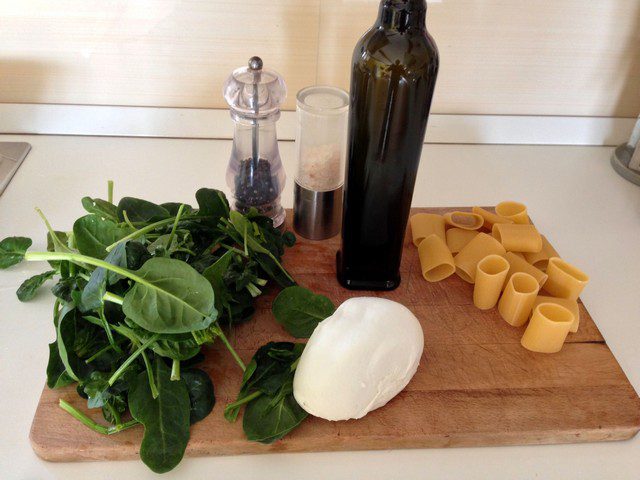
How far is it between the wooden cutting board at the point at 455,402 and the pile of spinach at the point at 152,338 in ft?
0.07

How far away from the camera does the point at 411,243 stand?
96 centimetres

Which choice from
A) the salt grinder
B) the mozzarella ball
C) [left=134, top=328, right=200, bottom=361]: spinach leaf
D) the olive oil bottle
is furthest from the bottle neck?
[left=134, top=328, right=200, bottom=361]: spinach leaf

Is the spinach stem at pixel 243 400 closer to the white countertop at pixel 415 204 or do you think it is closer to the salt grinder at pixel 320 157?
the white countertop at pixel 415 204

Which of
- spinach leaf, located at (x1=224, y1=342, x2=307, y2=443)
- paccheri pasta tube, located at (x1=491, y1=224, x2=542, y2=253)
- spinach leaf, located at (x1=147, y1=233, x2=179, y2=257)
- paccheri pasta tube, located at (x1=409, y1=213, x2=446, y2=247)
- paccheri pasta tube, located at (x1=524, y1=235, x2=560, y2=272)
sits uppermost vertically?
spinach leaf, located at (x1=147, y1=233, x2=179, y2=257)

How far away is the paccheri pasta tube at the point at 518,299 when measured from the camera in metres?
0.79

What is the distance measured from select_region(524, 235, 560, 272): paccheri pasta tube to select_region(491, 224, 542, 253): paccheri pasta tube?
16 millimetres

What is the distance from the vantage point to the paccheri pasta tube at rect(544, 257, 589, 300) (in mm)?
824

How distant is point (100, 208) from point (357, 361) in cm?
44

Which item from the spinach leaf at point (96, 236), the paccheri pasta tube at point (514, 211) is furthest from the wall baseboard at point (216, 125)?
the spinach leaf at point (96, 236)

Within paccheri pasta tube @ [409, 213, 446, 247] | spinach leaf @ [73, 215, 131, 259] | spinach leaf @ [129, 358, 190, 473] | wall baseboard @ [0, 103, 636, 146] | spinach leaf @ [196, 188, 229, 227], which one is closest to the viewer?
spinach leaf @ [129, 358, 190, 473]

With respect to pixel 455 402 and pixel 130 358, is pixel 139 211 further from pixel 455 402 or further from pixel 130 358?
pixel 455 402

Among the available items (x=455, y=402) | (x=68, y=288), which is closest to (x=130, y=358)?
(x=68, y=288)

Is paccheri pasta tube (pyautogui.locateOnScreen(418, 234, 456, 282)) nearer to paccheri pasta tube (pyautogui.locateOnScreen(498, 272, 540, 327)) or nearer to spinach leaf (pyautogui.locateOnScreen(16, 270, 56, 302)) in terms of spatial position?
paccheri pasta tube (pyautogui.locateOnScreen(498, 272, 540, 327))

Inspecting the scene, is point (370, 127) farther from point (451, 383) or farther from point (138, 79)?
point (138, 79)
